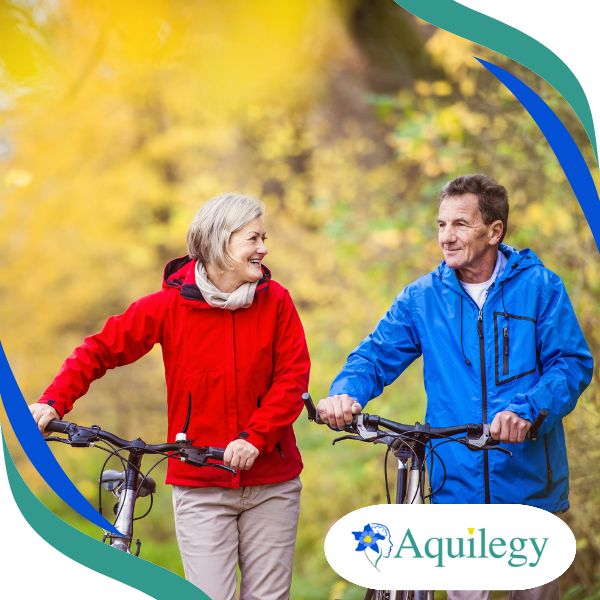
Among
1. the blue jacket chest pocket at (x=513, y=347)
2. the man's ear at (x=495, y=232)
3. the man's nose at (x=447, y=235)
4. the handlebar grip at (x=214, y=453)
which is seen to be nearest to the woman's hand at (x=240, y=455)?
the handlebar grip at (x=214, y=453)

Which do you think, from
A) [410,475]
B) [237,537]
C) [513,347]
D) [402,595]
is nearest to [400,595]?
[402,595]

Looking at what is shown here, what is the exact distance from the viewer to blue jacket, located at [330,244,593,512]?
402 centimetres

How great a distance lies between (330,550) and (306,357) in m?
0.77

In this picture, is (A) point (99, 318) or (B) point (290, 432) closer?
(B) point (290, 432)

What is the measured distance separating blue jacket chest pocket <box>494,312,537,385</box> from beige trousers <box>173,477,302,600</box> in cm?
96

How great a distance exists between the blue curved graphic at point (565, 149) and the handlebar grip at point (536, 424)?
1.48 metres

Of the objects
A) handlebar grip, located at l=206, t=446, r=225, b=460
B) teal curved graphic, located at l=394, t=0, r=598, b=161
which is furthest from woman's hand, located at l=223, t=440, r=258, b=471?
teal curved graphic, located at l=394, t=0, r=598, b=161

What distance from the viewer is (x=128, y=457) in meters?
3.77

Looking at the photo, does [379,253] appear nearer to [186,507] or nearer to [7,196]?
[7,196]

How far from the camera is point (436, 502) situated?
413 cm

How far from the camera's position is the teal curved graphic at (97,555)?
4293 millimetres

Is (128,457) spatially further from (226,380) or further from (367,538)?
(367,538)

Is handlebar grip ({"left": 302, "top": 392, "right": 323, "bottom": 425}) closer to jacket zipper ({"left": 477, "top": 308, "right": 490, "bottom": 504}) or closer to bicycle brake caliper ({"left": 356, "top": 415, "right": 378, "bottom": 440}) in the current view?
bicycle brake caliper ({"left": 356, "top": 415, "right": 378, "bottom": 440})

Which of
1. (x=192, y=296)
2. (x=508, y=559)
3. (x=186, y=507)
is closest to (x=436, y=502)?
(x=508, y=559)
